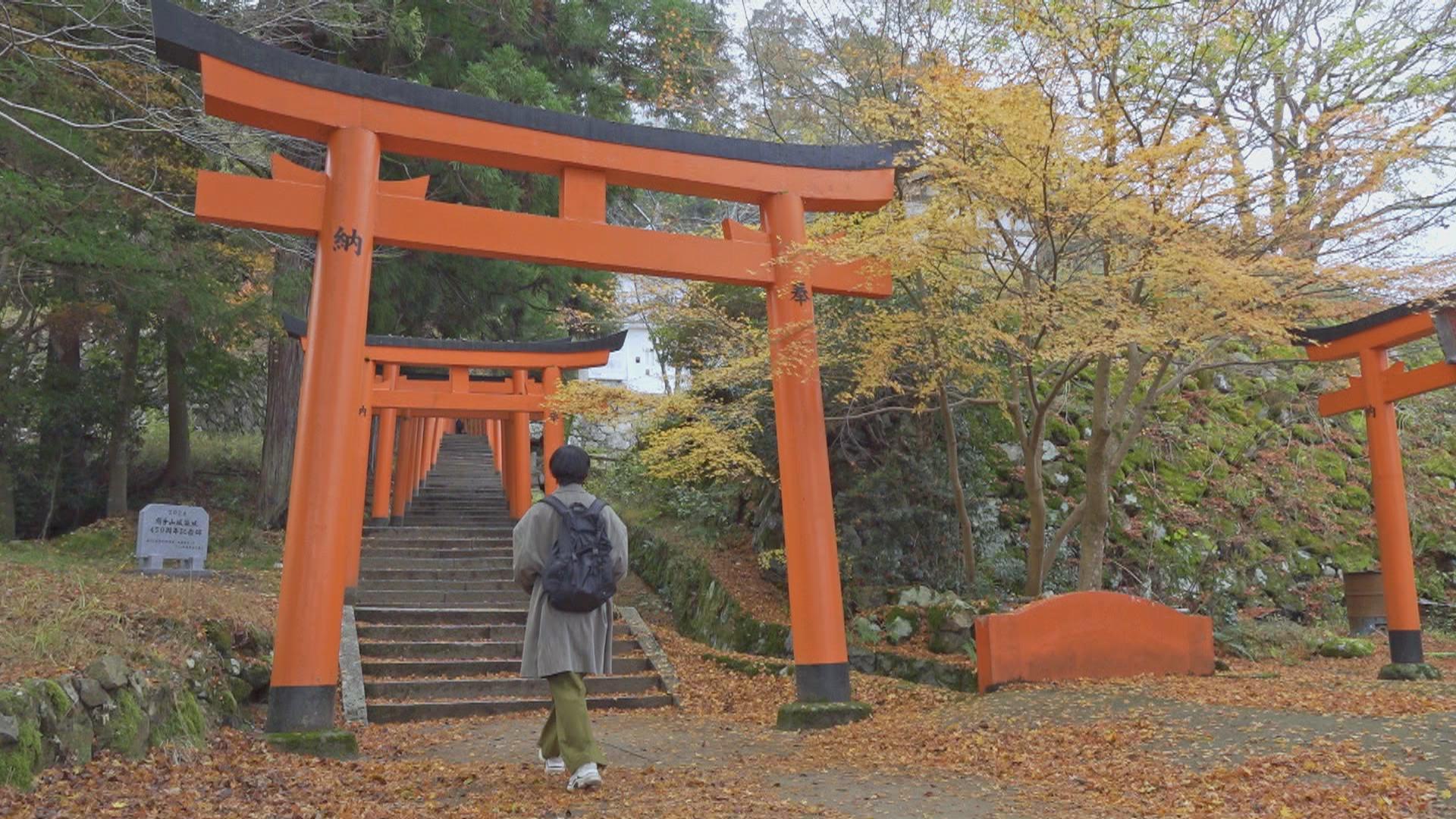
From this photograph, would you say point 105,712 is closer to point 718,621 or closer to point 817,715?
point 817,715

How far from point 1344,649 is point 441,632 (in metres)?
8.97

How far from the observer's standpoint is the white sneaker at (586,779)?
4469mm

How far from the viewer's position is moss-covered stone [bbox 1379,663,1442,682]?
8430 millimetres

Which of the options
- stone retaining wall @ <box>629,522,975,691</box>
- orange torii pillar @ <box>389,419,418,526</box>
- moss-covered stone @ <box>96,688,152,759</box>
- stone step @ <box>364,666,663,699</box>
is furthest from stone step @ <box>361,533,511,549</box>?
moss-covered stone @ <box>96,688,152,759</box>

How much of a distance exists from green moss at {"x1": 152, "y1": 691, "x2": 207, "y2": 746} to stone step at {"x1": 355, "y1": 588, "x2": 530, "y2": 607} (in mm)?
6075

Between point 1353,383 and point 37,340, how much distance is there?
18.3 m

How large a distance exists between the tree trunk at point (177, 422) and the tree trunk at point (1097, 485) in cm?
1236

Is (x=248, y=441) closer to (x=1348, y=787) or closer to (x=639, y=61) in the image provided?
(x=639, y=61)

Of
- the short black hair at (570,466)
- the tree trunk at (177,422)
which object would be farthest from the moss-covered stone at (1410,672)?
the tree trunk at (177,422)

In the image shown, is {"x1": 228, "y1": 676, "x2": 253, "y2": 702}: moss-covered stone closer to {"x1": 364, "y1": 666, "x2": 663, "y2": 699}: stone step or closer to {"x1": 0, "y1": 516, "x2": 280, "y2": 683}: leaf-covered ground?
{"x1": 0, "y1": 516, "x2": 280, "y2": 683}: leaf-covered ground

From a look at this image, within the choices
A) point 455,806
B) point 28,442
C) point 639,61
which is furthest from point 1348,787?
point 28,442

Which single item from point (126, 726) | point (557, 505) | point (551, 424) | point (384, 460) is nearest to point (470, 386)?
point (551, 424)

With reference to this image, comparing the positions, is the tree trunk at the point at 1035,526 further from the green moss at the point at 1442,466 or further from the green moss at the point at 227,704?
the green moss at the point at 1442,466

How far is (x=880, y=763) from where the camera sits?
17.4 ft
